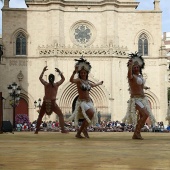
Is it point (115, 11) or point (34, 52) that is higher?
point (115, 11)

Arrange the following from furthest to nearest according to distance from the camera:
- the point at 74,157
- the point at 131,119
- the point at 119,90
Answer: the point at 119,90
the point at 131,119
the point at 74,157

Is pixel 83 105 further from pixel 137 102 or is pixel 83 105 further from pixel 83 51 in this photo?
pixel 83 51

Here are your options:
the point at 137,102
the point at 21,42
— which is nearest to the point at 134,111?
the point at 137,102

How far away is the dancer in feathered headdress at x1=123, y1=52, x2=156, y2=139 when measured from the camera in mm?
12141

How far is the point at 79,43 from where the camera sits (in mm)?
47281

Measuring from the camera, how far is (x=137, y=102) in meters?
12.3

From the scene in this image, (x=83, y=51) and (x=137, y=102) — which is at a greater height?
(x=83, y=51)

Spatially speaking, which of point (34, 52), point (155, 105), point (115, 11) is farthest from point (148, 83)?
point (34, 52)

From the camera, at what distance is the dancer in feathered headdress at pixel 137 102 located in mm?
12141

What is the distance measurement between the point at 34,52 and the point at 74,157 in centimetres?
4011

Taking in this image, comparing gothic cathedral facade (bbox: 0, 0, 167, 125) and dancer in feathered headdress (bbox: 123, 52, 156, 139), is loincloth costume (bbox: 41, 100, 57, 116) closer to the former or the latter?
dancer in feathered headdress (bbox: 123, 52, 156, 139)

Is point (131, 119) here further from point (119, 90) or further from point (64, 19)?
point (64, 19)

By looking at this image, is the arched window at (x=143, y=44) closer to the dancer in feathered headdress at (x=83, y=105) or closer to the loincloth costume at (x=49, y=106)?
the loincloth costume at (x=49, y=106)

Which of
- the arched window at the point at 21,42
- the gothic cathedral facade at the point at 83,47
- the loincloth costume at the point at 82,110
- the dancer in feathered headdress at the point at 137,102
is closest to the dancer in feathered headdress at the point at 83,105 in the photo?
the loincloth costume at the point at 82,110
